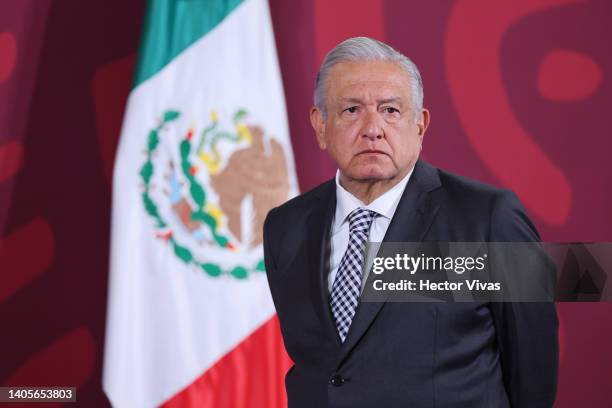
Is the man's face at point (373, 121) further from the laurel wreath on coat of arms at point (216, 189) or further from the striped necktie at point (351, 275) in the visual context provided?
the laurel wreath on coat of arms at point (216, 189)

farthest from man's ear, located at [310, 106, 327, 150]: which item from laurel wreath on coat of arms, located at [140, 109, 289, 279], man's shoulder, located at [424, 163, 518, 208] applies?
laurel wreath on coat of arms, located at [140, 109, 289, 279]

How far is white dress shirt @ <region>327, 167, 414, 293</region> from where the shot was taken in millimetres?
1143

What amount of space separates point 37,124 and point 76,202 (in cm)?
25

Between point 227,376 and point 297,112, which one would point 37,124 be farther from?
point 227,376

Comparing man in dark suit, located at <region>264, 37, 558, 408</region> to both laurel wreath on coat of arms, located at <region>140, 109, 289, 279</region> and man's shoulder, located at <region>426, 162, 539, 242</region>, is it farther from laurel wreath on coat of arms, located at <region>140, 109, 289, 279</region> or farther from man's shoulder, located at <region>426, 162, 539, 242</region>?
laurel wreath on coat of arms, located at <region>140, 109, 289, 279</region>

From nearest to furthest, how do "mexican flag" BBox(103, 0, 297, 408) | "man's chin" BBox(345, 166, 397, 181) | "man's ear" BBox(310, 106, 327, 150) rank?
"man's chin" BBox(345, 166, 397, 181) < "man's ear" BBox(310, 106, 327, 150) < "mexican flag" BBox(103, 0, 297, 408)

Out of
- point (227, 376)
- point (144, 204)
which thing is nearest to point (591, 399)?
point (227, 376)

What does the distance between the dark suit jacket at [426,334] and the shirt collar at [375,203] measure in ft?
0.06

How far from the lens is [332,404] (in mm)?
1040

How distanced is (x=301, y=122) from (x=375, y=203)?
0.95 m

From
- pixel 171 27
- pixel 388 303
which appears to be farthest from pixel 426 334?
pixel 171 27

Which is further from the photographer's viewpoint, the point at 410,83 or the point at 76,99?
the point at 76,99

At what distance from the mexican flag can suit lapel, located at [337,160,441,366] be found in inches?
30.6

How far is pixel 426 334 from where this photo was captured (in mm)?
1015
